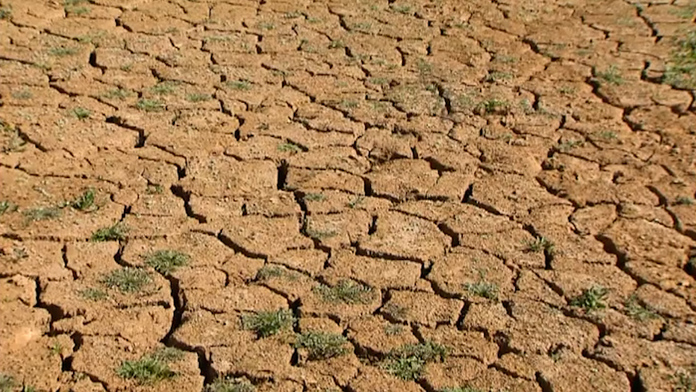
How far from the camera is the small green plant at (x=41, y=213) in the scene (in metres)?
4.37

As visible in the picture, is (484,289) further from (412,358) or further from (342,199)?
(342,199)

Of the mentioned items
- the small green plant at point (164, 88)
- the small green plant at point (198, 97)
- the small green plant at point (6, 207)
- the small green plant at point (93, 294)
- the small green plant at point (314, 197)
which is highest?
the small green plant at point (198, 97)

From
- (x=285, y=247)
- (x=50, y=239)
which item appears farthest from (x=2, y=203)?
(x=285, y=247)

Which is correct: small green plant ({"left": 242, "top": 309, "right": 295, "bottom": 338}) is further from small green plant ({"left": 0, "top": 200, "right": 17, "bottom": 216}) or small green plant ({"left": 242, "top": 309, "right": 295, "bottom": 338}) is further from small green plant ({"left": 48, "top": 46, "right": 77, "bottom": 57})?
small green plant ({"left": 48, "top": 46, "right": 77, "bottom": 57})

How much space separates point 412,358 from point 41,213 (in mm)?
1720

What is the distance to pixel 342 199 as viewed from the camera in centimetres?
464

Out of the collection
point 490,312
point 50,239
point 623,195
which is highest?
point 623,195

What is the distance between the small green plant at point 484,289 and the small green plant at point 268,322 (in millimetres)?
683

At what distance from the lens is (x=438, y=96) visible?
5672 mm

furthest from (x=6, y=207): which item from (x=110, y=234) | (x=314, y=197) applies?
(x=314, y=197)

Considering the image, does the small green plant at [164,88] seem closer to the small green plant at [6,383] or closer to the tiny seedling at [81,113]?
the tiny seedling at [81,113]

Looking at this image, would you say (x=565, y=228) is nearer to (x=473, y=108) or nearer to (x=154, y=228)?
(x=473, y=108)

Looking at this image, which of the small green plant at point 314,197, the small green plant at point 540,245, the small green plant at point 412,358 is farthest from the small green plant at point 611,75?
the small green plant at point 412,358

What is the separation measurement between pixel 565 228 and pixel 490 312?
29.4 inches
